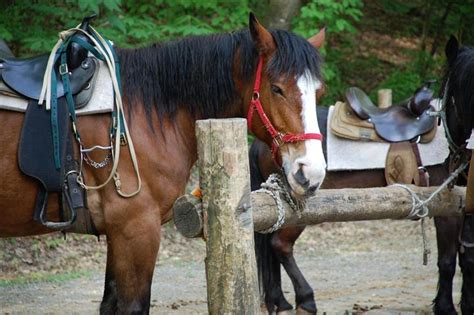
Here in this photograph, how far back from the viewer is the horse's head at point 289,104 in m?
4.03

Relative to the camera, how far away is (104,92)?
441cm

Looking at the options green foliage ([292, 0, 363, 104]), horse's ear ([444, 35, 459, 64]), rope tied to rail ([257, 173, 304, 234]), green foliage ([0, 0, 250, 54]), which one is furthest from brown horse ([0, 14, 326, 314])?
green foliage ([292, 0, 363, 104])

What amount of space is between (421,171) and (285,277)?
224 centimetres

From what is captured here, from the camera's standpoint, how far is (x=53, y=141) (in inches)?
168

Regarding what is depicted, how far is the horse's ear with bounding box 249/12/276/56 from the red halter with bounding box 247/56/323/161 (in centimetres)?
6

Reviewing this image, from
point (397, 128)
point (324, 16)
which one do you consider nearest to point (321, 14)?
point (324, 16)

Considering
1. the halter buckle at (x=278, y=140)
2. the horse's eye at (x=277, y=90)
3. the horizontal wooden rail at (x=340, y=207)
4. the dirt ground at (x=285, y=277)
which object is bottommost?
the dirt ground at (x=285, y=277)

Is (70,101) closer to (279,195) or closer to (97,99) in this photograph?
(97,99)

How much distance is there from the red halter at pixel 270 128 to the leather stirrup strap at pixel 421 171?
2862mm

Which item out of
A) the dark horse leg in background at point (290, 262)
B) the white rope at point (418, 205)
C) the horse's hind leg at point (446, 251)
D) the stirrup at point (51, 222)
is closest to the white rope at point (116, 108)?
the stirrup at point (51, 222)

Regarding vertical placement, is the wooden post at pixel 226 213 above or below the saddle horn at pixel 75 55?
below

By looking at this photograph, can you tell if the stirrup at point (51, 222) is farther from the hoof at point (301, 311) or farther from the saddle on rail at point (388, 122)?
the saddle on rail at point (388, 122)

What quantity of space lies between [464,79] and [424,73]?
28.4ft

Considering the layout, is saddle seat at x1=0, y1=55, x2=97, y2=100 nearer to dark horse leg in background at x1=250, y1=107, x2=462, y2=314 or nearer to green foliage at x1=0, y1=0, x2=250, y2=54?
dark horse leg in background at x1=250, y1=107, x2=462, y2=314
